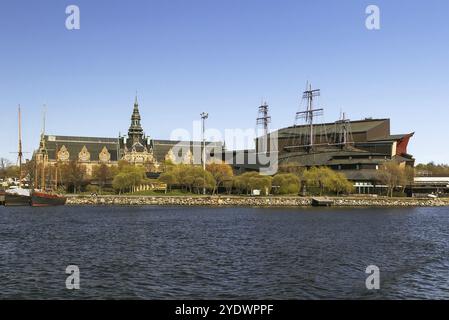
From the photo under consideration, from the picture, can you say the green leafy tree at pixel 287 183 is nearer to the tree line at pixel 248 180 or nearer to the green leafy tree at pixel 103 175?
the tree line at pixel 248 180

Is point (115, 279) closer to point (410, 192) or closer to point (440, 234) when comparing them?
point (440, 234)

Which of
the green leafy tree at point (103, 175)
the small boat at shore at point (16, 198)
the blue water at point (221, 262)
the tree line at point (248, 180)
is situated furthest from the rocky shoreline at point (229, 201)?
the blue water at point (221, 262)

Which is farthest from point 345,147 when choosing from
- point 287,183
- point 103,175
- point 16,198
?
point 16,198

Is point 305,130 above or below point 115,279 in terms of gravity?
above

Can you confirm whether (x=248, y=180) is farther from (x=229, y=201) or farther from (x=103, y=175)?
(x=103, y=175)

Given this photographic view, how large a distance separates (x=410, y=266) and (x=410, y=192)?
10868 centimetres

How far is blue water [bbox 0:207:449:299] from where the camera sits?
25203mm

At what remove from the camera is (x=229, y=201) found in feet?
370

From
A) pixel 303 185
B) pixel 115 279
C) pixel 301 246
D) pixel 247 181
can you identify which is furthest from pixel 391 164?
pixel 115 279

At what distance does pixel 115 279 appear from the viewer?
27688 mm

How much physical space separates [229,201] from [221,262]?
79.6m

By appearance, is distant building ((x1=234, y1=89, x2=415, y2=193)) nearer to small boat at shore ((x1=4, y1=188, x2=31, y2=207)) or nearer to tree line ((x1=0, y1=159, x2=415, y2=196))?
tree line ((x1=0, y1=159, x2=415, y2=196))

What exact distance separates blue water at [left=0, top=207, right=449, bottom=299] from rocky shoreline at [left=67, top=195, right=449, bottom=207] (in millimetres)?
54140
